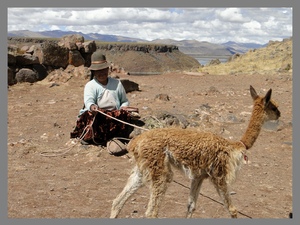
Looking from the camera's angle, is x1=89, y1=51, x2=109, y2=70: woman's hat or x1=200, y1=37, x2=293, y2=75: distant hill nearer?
x1=89, y1=51, x2=109, y2=70: woman's hat

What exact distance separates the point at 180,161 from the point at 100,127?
12.0 feet

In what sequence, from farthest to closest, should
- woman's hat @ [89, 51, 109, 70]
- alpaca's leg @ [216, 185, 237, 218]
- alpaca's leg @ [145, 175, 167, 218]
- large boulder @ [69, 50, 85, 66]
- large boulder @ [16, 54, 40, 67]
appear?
large boulder @ [69, 50, 85, 66] < large boulder @ [16, 54, 40, 67] < woman's hat @ [89, 51, 109, 70] < alpaca's leg @ [216, 185, 237, 218] < alpaca's leg @ [145, 175, 167, 218]

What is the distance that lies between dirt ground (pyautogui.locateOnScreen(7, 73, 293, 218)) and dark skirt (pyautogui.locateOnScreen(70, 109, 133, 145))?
0.84ft

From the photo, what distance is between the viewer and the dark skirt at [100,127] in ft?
26.5

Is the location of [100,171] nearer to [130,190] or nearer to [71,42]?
[130,190]

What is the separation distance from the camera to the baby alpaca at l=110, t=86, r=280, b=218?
4.82m

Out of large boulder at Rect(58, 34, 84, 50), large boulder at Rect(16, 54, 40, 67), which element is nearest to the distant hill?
large boulder at Rect(58, 34, 84, 50)

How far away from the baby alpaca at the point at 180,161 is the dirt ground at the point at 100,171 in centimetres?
88

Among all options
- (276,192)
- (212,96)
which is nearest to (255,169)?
(276,192)

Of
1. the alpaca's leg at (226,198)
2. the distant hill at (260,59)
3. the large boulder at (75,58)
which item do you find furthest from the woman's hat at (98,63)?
the distant hill at (260,59)

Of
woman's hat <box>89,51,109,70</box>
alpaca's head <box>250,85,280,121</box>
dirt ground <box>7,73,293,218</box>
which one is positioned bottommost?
dirt ground <box>7,73,293,218</box>

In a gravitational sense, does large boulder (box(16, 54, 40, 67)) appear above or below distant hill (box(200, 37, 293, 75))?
below

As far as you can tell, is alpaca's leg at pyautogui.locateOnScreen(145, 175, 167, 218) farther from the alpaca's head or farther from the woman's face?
the woman's face

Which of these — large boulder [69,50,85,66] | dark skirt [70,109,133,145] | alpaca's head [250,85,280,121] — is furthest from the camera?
large boulder [69,50,85,66]
